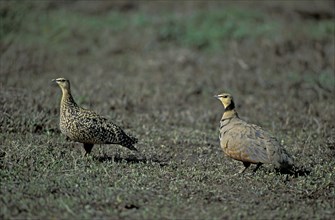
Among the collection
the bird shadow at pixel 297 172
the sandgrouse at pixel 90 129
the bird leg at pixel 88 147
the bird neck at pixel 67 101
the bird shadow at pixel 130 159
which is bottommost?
the bird shadow at pixel 297 172

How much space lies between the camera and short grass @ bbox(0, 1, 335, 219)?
6480mm

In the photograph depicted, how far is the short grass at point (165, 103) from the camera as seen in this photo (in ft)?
21.3

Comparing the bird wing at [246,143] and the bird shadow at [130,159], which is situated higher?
the bird wing at [246,143]

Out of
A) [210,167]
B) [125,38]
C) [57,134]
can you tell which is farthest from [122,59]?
[210,167]

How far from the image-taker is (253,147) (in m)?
7.43

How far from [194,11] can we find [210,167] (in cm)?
1259

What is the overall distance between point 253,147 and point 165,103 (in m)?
4.95

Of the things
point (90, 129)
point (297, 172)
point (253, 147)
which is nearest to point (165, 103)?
point (90, 129)

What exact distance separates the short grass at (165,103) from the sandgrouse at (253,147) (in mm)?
214

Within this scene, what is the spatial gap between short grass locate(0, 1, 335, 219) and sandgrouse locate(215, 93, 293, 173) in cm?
21

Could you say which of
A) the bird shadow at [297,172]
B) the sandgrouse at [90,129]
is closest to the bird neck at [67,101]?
the sandgrouse at [90,129]

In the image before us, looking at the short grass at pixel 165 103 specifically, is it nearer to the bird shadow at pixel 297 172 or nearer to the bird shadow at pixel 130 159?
the bird shadow at pixel 130 159

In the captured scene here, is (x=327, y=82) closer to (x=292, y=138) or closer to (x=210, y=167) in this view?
(x=292, y=138)

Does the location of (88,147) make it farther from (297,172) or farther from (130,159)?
(297,172)
